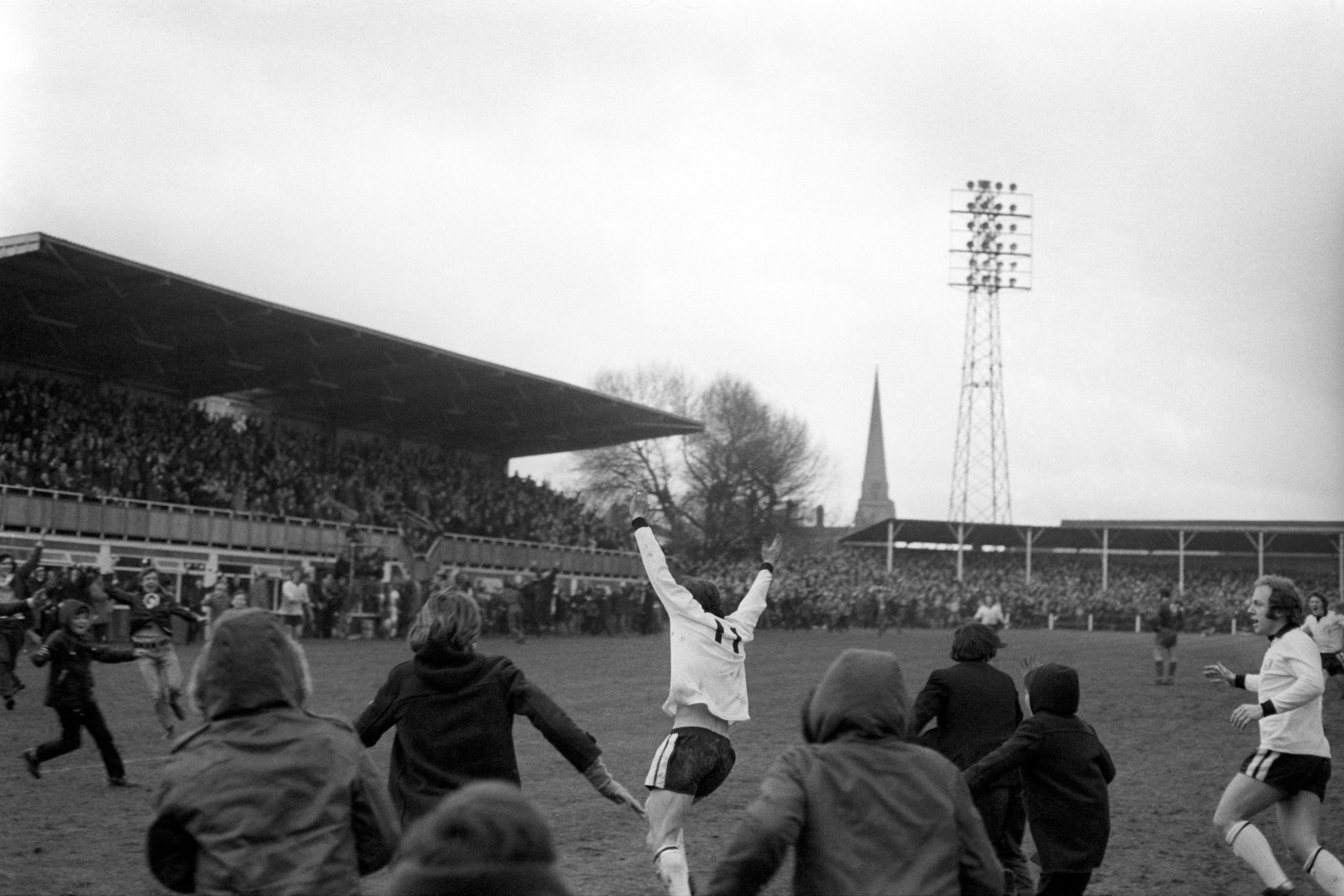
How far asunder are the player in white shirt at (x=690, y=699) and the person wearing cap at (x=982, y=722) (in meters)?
0.97

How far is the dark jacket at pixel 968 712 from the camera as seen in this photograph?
6.37 meters

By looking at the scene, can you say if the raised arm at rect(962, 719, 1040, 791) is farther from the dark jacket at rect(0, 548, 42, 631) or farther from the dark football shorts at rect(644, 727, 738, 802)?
the dark jacket at rect(0, 548, 42, 631)

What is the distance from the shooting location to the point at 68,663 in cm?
1052

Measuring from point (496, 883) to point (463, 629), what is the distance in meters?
2.79

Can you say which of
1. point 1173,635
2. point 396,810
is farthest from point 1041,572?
point 396,810

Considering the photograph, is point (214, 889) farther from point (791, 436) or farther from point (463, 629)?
point (791, 436)

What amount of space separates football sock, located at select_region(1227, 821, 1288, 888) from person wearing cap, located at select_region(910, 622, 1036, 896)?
49.1 inches

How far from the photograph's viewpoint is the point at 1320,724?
6.95m

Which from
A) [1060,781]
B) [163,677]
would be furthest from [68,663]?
[1060,781]

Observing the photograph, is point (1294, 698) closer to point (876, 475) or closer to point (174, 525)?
point (174, 525)

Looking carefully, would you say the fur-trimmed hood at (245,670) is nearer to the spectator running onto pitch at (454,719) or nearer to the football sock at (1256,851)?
the spectator running onto pitch at (454,719)

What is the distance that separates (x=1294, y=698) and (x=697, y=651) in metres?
3.09

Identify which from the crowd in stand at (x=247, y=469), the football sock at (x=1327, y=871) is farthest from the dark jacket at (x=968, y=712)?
the crowd in stand at (x=247, y=469)

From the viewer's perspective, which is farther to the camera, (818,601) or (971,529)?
(971,529)
